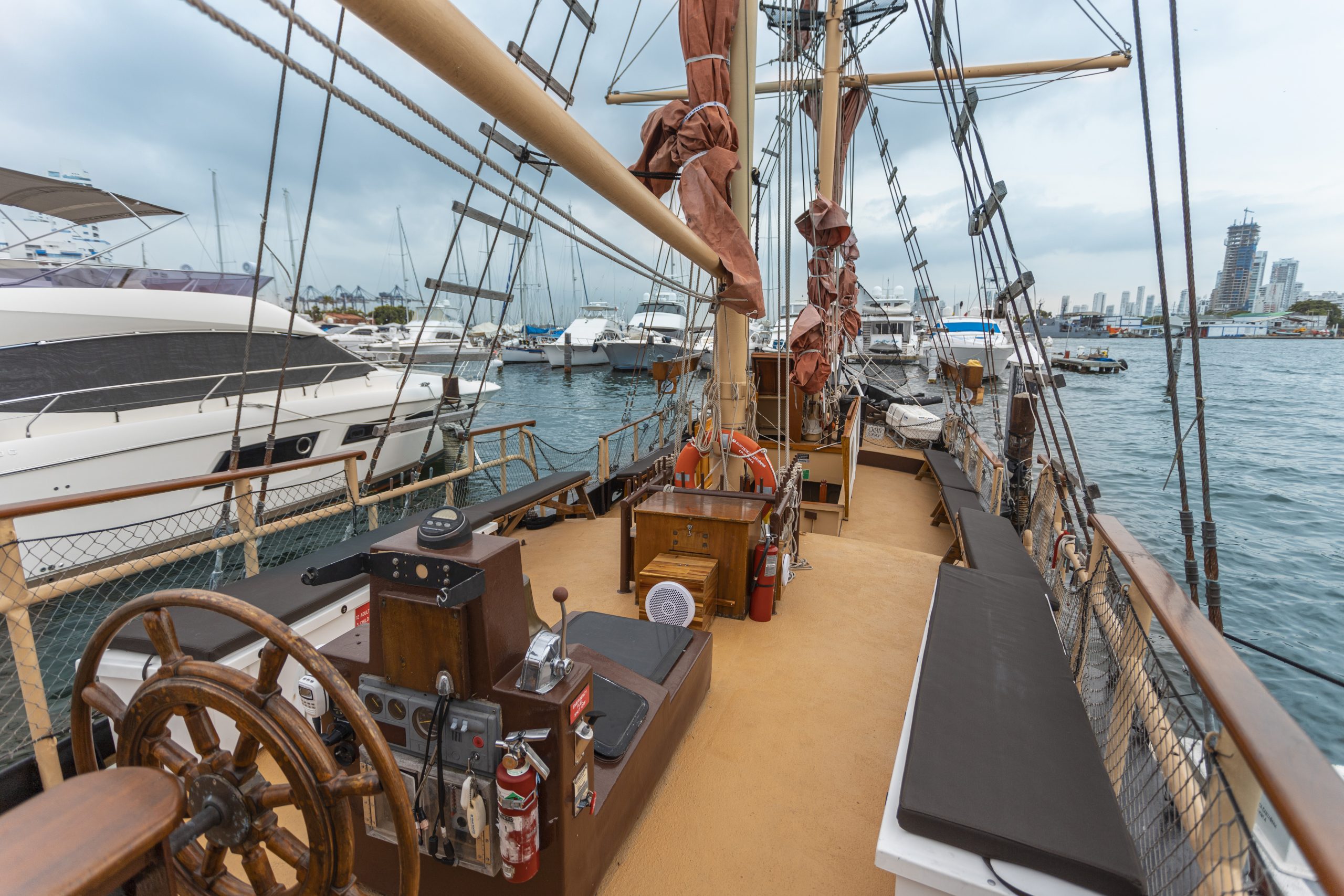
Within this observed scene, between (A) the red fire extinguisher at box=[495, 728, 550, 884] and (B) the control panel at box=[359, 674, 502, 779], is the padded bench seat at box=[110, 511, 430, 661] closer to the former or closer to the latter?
(B) the control panel at box=[359, 674, 502, 779]

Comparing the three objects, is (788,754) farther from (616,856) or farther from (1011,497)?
(1011,497)

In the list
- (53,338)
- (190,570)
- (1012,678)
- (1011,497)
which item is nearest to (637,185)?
(1012,678)

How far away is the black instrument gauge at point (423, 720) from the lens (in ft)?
5.66

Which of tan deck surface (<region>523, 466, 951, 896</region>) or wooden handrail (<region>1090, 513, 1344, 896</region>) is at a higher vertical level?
wooden handrail (<region>1090, 513, 1344, 896</region>)

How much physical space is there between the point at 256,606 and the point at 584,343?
4533cm

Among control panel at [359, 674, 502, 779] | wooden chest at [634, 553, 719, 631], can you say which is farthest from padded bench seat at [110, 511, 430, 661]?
wooden chest at [634, 553, 719, 631]

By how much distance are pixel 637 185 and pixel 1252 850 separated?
290cm

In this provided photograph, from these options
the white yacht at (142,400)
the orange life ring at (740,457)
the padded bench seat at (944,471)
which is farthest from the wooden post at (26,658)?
the padded bench seat at (944,471)

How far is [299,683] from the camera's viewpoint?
71.0 inches

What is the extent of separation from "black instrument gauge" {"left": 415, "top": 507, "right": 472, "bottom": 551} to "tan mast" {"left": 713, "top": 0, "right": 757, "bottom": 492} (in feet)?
12.8

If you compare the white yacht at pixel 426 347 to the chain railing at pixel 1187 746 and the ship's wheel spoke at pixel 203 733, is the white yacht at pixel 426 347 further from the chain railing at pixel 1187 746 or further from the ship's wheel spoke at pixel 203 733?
the chain railing at pixel 1187 746

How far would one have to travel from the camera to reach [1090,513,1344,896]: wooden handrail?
866 mm

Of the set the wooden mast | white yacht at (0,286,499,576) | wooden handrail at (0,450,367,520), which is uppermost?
the wooden mast

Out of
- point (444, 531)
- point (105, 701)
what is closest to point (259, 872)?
point (105, 701)
